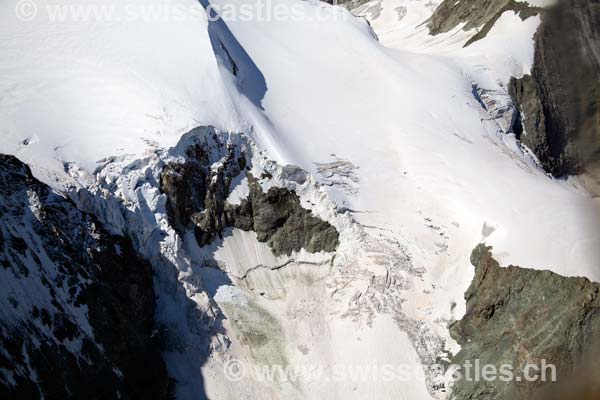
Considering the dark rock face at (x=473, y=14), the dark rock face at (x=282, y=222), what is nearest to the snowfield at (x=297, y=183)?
the dark rock face at (x=282, y=222)

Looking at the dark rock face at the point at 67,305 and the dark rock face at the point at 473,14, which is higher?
the dark rock face at the point at 473,14

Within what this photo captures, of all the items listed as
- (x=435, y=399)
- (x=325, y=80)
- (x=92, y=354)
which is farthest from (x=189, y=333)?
(x=325, y=80)

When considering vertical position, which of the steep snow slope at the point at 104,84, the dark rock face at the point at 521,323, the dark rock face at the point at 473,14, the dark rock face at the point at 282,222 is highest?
the dark rock face at the point at 473,14

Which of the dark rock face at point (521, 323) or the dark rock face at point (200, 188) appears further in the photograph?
the dark rock face at point (200, 188)

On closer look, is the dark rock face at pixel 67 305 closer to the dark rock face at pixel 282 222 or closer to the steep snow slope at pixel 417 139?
the dark rock face at pixel 282 222

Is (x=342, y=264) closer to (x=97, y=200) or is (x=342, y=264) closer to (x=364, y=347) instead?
(x=364, y=347)

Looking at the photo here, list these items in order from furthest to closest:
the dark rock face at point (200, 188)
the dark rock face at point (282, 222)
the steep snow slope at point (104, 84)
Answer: the dark rock face at point (282, 222)
the dark rock face at point (200, 188)
the steep snow slope at point (104, 84)

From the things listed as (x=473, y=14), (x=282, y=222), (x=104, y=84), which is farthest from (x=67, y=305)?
(x=473, y=14)

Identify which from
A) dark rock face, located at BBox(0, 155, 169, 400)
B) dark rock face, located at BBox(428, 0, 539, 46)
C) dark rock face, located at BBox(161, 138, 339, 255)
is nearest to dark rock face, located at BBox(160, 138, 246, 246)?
dark rock face, located at BBox(161, 138, 339, 255)
